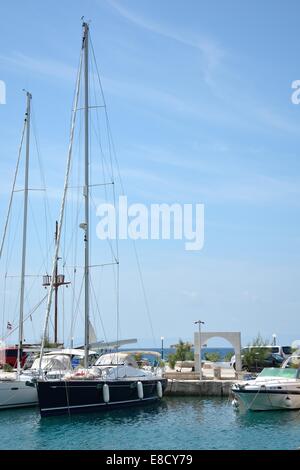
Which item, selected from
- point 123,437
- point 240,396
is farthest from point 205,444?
point 240,396

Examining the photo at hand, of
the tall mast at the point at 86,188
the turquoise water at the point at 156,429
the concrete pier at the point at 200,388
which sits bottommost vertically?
the turquoise water at the point at 156,429

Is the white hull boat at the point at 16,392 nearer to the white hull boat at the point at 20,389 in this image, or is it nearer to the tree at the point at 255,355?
the white hull boat at the point at 20,389

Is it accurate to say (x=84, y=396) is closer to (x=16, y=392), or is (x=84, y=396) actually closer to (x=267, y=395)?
(x=16, y=392)

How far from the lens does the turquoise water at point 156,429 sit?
24.3 m

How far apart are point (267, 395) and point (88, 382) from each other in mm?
10228

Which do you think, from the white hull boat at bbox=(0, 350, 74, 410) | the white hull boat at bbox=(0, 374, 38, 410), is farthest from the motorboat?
the white hull boat at bbox=(0, 374, 38, 410)

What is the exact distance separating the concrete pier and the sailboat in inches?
84.6

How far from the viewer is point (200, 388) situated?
40125mm

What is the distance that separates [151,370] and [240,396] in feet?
33.3

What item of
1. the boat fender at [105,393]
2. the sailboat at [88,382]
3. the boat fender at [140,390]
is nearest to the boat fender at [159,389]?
the sailboat at [88,382]

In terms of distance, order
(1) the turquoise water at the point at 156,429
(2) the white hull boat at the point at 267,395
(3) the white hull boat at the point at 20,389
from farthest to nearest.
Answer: (3) the white hull boat at the point at 20,389
(2) the white hull boat at the point at 267,395
(1) the turquoise water at the point at 156,429

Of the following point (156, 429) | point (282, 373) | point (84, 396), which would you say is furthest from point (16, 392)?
point (282, 373)

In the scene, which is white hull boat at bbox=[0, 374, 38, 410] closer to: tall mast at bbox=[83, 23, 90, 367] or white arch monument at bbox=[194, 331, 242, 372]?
tall mast at bbox=[83, 23, 90, 367]

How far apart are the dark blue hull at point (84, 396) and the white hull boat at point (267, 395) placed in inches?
263
